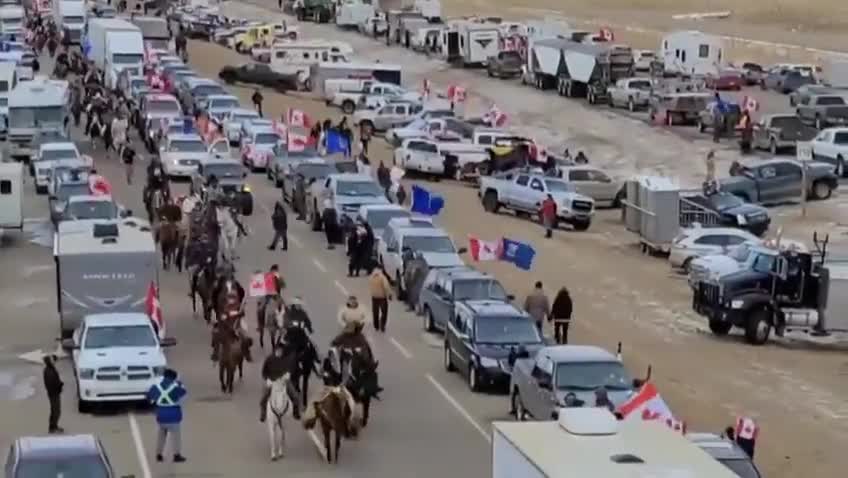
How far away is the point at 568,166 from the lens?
5419 centimetres

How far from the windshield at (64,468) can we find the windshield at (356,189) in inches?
1005

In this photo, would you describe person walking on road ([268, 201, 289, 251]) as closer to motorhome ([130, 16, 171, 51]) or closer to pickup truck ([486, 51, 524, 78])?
pickup truck ([486, 51, 524, 78])

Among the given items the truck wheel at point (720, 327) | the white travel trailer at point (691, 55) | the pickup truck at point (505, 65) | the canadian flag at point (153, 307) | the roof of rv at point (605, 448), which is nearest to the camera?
the roof of rv at point (605, 448)

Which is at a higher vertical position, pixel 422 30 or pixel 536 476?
pixel 536 476

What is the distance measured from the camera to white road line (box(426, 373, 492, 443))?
86.0ft

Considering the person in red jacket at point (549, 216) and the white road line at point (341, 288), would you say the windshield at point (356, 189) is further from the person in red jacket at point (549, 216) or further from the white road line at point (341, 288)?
the white road line at point (341, 288)

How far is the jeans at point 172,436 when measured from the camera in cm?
2395

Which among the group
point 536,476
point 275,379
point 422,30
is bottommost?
point 422,30

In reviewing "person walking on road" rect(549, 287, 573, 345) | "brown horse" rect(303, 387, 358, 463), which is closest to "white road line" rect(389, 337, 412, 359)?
"person walking on road" rect(549, 287, 573, 345)

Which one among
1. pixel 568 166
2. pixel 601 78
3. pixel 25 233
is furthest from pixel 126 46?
pixel 25 233

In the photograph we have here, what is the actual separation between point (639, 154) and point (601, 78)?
562 inches

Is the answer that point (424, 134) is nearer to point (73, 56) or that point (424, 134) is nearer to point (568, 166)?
point (568, 166)

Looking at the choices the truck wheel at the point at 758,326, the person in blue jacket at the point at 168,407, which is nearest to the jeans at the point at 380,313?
the truck wheel at the point at 758,326

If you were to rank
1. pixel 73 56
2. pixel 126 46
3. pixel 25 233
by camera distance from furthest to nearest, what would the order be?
pixel 73 56 → pixel 126 46 → pixel 25 233
